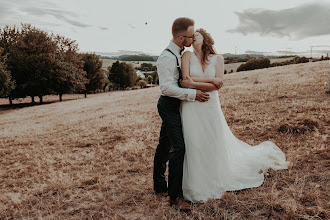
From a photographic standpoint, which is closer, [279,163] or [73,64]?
[279,163]

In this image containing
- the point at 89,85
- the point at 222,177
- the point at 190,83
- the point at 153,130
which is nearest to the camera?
the point at 190,83

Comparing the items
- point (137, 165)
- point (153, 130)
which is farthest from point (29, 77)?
point (137, 165)

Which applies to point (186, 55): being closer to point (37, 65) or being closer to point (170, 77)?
point (170, 77)

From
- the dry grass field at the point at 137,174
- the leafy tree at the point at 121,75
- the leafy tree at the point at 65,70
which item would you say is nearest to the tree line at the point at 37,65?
the leafy tree at the point at 65,70

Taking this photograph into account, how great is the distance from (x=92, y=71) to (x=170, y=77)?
169 feet

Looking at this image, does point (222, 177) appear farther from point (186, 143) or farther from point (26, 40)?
point (26, 40)

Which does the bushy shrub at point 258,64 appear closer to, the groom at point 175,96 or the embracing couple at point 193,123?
the embracing couple at point 193,123

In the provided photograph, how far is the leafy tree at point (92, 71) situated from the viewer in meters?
52.3

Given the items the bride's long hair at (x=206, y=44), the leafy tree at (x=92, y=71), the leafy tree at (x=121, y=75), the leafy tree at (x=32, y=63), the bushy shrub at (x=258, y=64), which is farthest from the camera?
the leafy tree at (x=121, y=75)

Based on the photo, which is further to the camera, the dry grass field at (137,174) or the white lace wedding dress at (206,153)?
the white lace wedding dress at (206,153)

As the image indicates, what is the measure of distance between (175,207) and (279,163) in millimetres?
2489

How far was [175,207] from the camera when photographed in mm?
3984

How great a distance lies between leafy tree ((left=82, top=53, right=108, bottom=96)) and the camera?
52338mm

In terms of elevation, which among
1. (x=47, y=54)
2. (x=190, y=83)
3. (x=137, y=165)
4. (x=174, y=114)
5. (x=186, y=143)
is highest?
(x=47, y=54)
